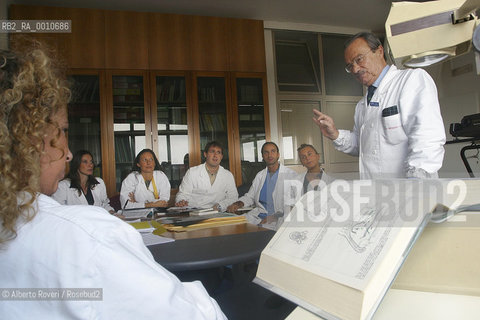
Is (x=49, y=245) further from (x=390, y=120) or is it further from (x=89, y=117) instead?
(x=89, y=117)

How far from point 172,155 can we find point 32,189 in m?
3.38

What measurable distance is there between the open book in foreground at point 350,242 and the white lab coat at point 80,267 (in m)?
0.17

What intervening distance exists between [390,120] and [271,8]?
2.93 metres

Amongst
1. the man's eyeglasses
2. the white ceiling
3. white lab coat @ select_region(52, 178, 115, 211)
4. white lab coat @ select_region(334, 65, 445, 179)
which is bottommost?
white lab coat @ select_region(52, 178, 115, 211)

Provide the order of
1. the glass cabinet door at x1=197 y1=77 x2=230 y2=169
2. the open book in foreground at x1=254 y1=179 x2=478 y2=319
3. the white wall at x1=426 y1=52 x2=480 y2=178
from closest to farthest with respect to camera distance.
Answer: the open book in foreground at x1=254 y1=179 x2=478 y2=319, the glass cabinet door at x1=197 y1=77 x2=230 y2=169, the white wall at x1=426 y1=52 x2=480 y2=178

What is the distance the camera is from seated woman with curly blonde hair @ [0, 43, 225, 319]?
16.1 inches

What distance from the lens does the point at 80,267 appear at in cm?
40

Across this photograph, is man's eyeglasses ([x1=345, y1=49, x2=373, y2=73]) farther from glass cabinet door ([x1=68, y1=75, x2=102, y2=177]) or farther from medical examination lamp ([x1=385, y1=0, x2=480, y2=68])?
glass cabinet door ([x1=68, y1=75, x2=102, y2=177])

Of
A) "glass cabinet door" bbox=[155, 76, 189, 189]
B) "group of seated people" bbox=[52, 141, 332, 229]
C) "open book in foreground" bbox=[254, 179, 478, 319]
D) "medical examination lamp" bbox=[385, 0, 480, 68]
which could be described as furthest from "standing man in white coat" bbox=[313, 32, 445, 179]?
"glass cabinet door" bbox=[155, 76, 189, 189]

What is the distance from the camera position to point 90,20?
355 centimetres

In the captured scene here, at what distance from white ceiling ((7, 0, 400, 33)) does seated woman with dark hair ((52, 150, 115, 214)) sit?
1.69 metres

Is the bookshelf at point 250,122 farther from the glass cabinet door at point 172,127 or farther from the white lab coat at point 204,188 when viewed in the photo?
the glass cabinet door at point 172,127

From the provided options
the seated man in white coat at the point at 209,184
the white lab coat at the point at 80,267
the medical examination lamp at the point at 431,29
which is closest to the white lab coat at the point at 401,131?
the medical examination lamp at the point at 431,29

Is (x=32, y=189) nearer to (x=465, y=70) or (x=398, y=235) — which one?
(x=398, y=235)
